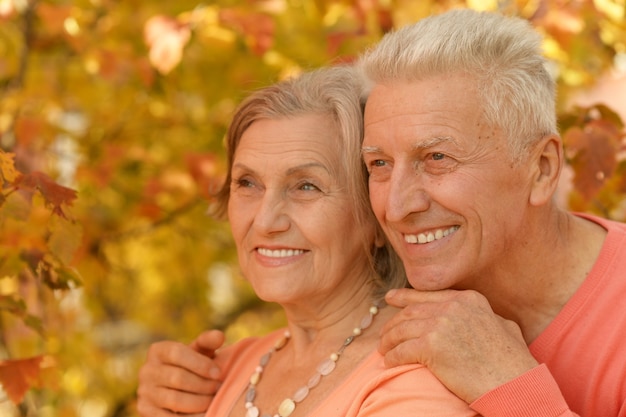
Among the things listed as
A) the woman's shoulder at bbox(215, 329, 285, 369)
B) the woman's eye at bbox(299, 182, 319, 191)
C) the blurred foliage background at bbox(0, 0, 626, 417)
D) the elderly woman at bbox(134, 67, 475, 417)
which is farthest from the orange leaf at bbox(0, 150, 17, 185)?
the woman's shoulder at bbox(215, 329, 285, 369)

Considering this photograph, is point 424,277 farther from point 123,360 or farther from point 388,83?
point 123,360

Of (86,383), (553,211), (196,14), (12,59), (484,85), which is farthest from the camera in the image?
(86,383)

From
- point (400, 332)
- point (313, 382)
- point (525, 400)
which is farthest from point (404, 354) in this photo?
point (313, 382)

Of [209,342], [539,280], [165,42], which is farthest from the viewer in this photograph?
[165,42]

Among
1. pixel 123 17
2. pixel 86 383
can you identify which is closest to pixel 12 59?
pixel 123 17

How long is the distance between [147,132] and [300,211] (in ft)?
7.96

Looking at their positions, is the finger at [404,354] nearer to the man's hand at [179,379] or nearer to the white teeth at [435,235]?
the white teeth at [435,235]

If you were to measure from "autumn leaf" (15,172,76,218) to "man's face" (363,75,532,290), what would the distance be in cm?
81

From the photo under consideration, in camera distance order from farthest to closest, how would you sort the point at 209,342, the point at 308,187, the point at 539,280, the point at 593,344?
the point at 209,342
the point at 308,187
the point at 539,280
the point at 593,344

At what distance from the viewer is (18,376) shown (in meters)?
2.69

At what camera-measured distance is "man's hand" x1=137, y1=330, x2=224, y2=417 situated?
2.85 m

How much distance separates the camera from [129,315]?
606 centimetres

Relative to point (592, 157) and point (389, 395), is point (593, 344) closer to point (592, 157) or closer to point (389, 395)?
point (389, 395)

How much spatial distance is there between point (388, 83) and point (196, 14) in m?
1.75
